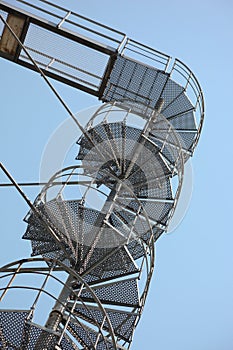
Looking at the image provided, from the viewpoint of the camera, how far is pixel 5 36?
31.7ft

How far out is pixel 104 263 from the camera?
7.64 meters

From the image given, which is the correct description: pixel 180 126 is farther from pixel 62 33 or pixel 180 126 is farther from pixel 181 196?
pixel 62 33

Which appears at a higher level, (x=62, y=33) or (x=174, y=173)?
(x=62, y=33)

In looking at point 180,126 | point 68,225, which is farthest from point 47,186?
point 180,126

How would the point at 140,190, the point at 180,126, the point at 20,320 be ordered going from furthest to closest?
the point at 180,126 → the point at 140,190 → the point at 20,320

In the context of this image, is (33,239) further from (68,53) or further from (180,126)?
(180,126)

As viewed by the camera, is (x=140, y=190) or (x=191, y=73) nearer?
(x=140, y=190)

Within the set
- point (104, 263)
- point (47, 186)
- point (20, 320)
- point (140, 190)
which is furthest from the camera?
point (140, 190)

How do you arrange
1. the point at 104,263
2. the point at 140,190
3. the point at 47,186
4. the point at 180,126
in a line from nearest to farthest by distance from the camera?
1. the point at 104,263
2. the point at 47,186
3. the point at 140,190
4. the point at 180,126

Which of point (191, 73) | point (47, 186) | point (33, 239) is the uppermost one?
point (191, 73)

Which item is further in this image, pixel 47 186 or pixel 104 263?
pixel 47 186

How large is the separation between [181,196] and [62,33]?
3337mm

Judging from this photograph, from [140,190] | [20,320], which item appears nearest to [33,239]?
[20,320]

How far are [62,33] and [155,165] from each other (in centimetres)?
267
